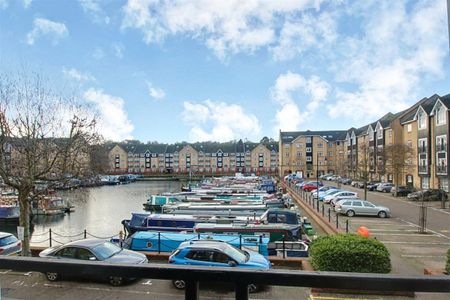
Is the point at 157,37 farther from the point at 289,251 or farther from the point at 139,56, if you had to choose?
the point at 289,251

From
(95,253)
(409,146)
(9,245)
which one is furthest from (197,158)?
(95,253)

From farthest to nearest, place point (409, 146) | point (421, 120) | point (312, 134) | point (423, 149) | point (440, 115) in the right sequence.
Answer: point (312, 134) → point (409, 146) → point (421, 120) → point (423, 149) → point (440, 115)

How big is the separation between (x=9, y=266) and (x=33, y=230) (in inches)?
1014

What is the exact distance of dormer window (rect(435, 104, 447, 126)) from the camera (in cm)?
3052

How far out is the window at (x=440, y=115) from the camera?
100 feet

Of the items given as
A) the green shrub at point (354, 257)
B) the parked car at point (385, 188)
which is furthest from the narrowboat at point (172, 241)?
the parked car at point (385, 188)

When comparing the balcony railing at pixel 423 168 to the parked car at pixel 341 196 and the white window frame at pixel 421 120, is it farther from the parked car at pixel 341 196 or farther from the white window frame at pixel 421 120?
the parked car at pixel 341 196

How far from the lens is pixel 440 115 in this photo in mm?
31156

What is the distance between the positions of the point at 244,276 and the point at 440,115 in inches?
1406

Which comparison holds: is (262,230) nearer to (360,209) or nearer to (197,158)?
(360,209)

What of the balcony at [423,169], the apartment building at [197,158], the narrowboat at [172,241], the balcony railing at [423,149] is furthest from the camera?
the apartment building at [197,158]

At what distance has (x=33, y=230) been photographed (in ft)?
77.8

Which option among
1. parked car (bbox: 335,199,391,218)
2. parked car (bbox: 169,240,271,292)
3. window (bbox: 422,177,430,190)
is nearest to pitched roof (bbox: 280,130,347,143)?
window (bbox: 422,177,430,190)

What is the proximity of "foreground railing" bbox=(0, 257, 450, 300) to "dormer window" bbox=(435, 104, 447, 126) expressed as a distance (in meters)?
34.4
